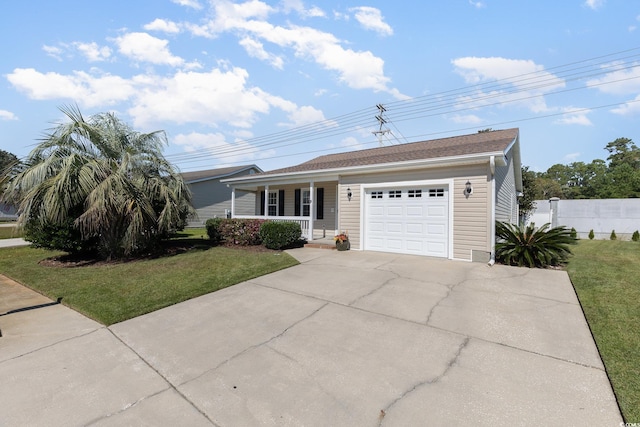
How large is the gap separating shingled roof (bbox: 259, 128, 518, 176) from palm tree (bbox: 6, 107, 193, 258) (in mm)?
4639

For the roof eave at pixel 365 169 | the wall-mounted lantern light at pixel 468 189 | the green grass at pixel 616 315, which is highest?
the roof eave at pixel 365 169

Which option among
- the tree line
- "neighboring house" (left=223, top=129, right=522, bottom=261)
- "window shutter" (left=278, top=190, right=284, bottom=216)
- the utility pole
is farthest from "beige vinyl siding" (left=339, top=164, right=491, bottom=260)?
the tree line

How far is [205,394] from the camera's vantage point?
8.15ft

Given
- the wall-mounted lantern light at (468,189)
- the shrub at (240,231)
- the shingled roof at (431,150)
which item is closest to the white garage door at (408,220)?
the wall-mounted lantern light at (468,189)

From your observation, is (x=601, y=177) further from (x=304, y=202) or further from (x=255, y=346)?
(x=255, y=346)

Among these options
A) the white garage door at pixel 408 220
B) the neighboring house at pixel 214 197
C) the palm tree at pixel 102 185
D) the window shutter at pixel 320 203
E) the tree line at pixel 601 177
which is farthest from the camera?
the tree line at pixel 601 177

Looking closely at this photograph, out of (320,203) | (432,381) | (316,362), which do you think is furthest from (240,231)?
(432,381)

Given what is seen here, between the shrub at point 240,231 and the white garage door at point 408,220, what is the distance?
4.14 meters

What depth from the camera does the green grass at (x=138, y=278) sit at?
478 cm

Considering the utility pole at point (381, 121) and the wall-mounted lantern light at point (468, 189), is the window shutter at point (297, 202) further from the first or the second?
the utility pole at point (381, 121)

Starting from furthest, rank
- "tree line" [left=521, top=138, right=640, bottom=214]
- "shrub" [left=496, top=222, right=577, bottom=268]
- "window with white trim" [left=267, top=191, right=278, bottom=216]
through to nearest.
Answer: "tree line" [left=521, top=138, right=640, bottom=214]
"window with white trim" [left=267, top=191, right=278, bottom=216]
"shrub" [left=496, top=222, right=577, bottom=268]

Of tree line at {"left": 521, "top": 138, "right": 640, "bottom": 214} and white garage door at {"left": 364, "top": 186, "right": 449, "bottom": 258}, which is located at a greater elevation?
tree line at {"left": 521, "top": 138, "right": 640, "bottom": 214}

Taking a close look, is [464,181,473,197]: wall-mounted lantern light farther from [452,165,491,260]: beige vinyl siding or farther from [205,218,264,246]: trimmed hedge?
[205,218,264,246]: trimmed hedge

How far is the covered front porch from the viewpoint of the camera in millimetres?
12492
